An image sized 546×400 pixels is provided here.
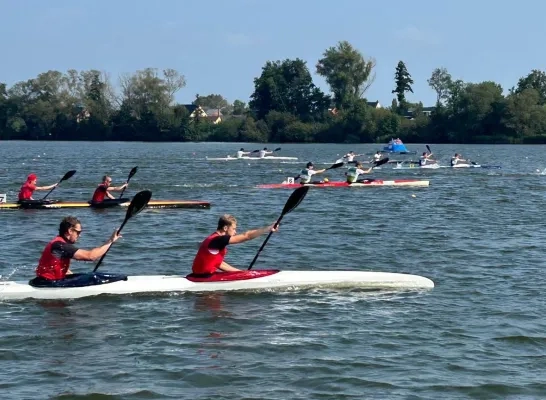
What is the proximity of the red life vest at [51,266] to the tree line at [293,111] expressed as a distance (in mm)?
97842

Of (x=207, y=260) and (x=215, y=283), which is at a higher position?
(x=207, y=260)

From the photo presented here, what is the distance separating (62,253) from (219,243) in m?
2.24

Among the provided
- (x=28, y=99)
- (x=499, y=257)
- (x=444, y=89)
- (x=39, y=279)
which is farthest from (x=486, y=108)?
(x=39, y=279)

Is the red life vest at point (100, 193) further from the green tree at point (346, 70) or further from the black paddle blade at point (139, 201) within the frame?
the green tree at point (346, 70)

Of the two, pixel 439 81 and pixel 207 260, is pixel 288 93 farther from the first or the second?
pixel 207 260

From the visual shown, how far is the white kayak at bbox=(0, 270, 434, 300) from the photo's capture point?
13969 millimetres

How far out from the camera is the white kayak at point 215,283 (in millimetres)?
13969

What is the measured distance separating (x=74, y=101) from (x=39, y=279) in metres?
126

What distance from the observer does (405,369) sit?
10.8 m

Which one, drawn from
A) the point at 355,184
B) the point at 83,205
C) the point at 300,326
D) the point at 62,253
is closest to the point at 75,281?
the point at 62,253

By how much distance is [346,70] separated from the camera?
402 ft

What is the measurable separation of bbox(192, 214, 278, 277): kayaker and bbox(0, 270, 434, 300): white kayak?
17cm

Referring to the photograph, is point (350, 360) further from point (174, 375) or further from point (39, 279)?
point (39, 279)

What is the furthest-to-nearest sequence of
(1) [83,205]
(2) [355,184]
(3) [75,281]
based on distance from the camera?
(2) [355,184]
(1) [83,205]
(3) [75,281]
